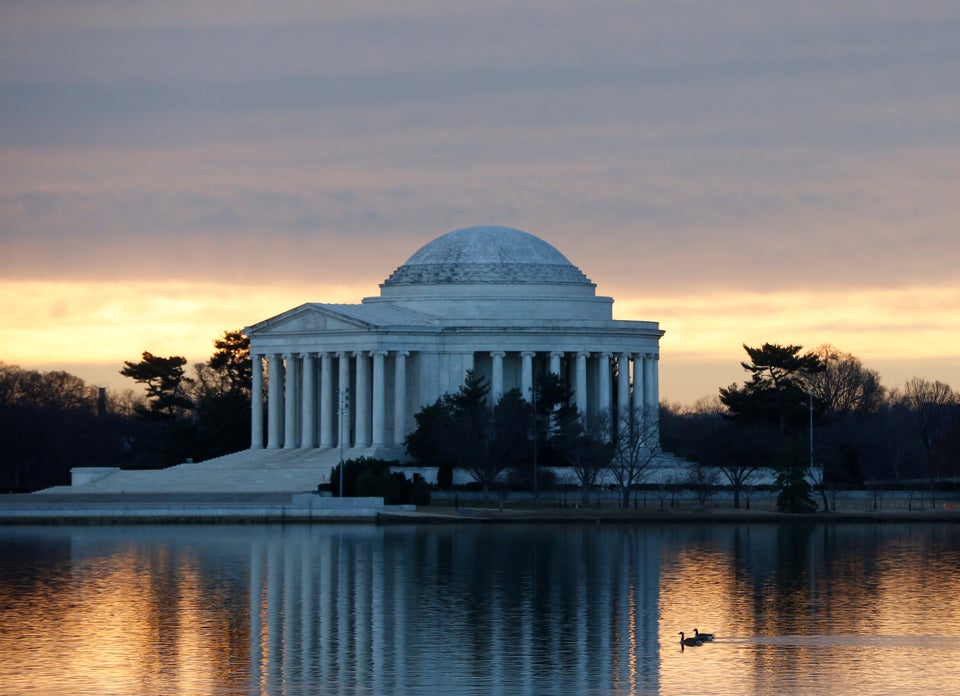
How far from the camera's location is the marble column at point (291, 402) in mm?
138000

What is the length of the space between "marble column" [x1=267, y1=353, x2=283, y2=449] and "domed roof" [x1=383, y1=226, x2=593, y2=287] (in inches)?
380

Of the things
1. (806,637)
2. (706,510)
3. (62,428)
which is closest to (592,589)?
(806,637)

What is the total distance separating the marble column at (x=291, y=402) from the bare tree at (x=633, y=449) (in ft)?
74.4

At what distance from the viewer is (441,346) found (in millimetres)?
135000

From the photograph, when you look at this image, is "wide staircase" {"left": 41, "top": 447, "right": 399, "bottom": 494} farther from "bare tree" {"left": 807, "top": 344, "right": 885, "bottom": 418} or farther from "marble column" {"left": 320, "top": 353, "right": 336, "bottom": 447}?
"bare tree" {"left": 807, "top": 344, "right": 885, "bottom": 418}

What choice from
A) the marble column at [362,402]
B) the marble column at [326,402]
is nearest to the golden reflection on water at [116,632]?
the marble column at [362,402]

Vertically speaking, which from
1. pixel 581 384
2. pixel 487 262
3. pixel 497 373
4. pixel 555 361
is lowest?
pixel 581 384

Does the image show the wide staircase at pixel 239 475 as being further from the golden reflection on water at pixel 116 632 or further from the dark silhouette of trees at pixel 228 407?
the golden reflection on water at pixel 116 632

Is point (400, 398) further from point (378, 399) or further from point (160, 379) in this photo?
point (160, 379)

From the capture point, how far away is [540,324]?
440ft

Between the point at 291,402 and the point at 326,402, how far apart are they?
453 centimetres

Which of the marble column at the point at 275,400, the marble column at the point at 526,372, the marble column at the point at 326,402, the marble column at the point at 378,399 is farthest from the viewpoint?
the marble column at the point at 275,400

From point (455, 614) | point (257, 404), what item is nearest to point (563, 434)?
point (257, 404)

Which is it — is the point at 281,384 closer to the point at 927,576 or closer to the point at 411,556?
the point at 411,556
